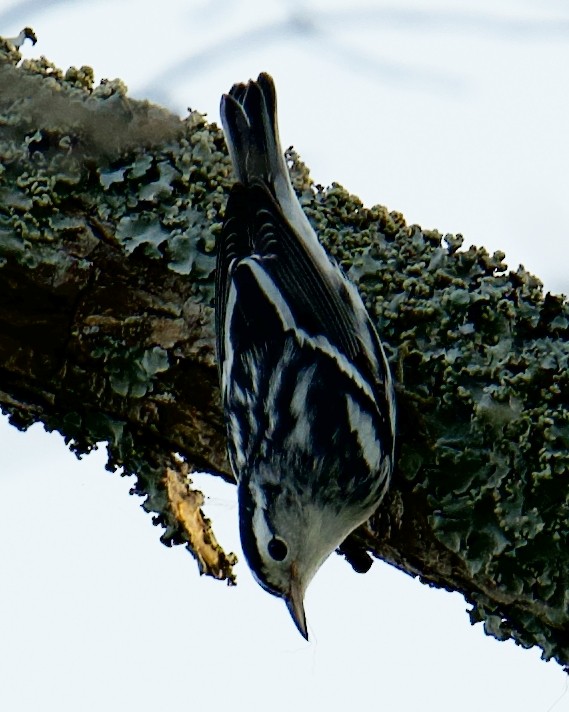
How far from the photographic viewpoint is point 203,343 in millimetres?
2549

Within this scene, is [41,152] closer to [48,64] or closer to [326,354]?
[48,64]

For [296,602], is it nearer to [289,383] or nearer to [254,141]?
[289,383]

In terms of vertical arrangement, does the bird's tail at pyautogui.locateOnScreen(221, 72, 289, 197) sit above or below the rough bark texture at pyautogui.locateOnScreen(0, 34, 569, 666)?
above

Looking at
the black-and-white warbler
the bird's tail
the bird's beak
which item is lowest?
the bird's beak

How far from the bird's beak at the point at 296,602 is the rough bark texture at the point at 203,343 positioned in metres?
0.17

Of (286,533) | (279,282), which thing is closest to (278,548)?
(286,533)

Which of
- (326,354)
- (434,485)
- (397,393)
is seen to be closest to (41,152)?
(326,354)

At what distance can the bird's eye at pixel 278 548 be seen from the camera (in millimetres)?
2527

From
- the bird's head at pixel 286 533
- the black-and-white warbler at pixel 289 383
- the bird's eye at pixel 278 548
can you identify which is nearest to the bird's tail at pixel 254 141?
the black-and-white warbler at pixel 289 383

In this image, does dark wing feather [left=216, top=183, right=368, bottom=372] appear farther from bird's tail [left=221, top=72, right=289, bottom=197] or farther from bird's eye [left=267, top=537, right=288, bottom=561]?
bird's eye [left=267, top=537, right=288, bottom=561]

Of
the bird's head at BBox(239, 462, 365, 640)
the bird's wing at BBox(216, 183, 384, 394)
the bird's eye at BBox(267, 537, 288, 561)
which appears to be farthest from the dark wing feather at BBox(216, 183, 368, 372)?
the bird's eye at BBox(267, 537, 288, 561)

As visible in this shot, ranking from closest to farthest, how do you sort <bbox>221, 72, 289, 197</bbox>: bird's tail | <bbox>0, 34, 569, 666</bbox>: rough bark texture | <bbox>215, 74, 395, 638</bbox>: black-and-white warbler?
<bbox>0, 34, 569, 666</bbox>: rough bark texture → <bbox>215, 74, 395, 638</bbox>: black-and-white warbler → <bbox>221, 72, 289, 197</bbox>: bird's tail

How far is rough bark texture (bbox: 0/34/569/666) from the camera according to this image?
2295mm

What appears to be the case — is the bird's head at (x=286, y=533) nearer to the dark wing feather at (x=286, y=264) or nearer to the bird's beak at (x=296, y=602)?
the bird's beak at (x=296, y=602)
